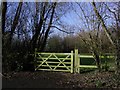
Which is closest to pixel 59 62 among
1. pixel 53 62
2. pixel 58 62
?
pixel 58 62

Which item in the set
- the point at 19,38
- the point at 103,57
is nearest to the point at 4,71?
the point at 19,38

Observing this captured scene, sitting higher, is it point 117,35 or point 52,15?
point 52,15

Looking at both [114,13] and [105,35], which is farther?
[105,35]

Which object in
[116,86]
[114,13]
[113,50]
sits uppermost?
[114,13]

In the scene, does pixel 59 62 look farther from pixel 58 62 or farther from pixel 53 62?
pixel 53 62

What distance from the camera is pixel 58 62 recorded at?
1529 cm

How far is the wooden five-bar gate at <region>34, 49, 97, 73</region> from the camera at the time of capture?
49.4 ft

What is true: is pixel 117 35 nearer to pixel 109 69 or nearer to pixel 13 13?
pixel 109 69

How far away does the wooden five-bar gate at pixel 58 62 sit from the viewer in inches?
593

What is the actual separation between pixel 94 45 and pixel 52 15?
5.36 metres

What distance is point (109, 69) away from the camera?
1434cm

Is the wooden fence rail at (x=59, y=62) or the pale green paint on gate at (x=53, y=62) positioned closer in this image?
the wooden fence rail at (x=59, y=62)

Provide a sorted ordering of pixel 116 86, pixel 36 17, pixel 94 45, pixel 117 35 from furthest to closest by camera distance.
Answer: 1. pixel 36 17
2. pixel 94 45
3. pixel 117 35
4. pixel 116 86

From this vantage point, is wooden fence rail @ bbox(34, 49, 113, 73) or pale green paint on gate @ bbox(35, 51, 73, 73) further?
pale green paint on gate @ bbox(35, 51, 73, 73)
